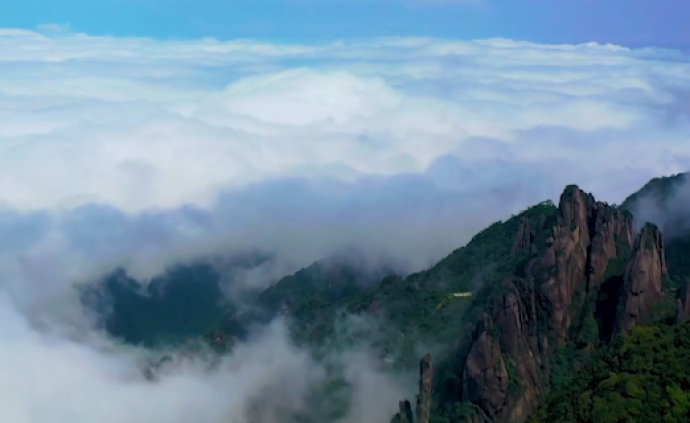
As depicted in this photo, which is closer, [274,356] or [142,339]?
[274,356]

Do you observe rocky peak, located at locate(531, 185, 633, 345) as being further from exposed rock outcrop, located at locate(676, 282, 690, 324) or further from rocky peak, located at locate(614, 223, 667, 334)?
exposed rock outcrop, located at locate(676, 282, 690, 324)

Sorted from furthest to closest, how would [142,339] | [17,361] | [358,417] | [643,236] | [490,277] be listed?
[142,339], [17,361], [490,277], [358,417], [643,236]

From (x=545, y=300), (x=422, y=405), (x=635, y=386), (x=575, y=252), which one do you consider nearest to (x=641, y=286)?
(x=575, y=252)

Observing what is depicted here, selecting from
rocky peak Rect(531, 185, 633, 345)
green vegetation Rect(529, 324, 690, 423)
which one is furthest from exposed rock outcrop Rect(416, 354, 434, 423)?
green vegetation Rect(529, 324, 690, 423)

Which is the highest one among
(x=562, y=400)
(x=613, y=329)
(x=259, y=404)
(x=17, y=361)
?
(x=17, y=361)

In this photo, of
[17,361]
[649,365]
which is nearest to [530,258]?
[649,365]

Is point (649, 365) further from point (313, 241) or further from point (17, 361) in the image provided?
point (313, 241)
